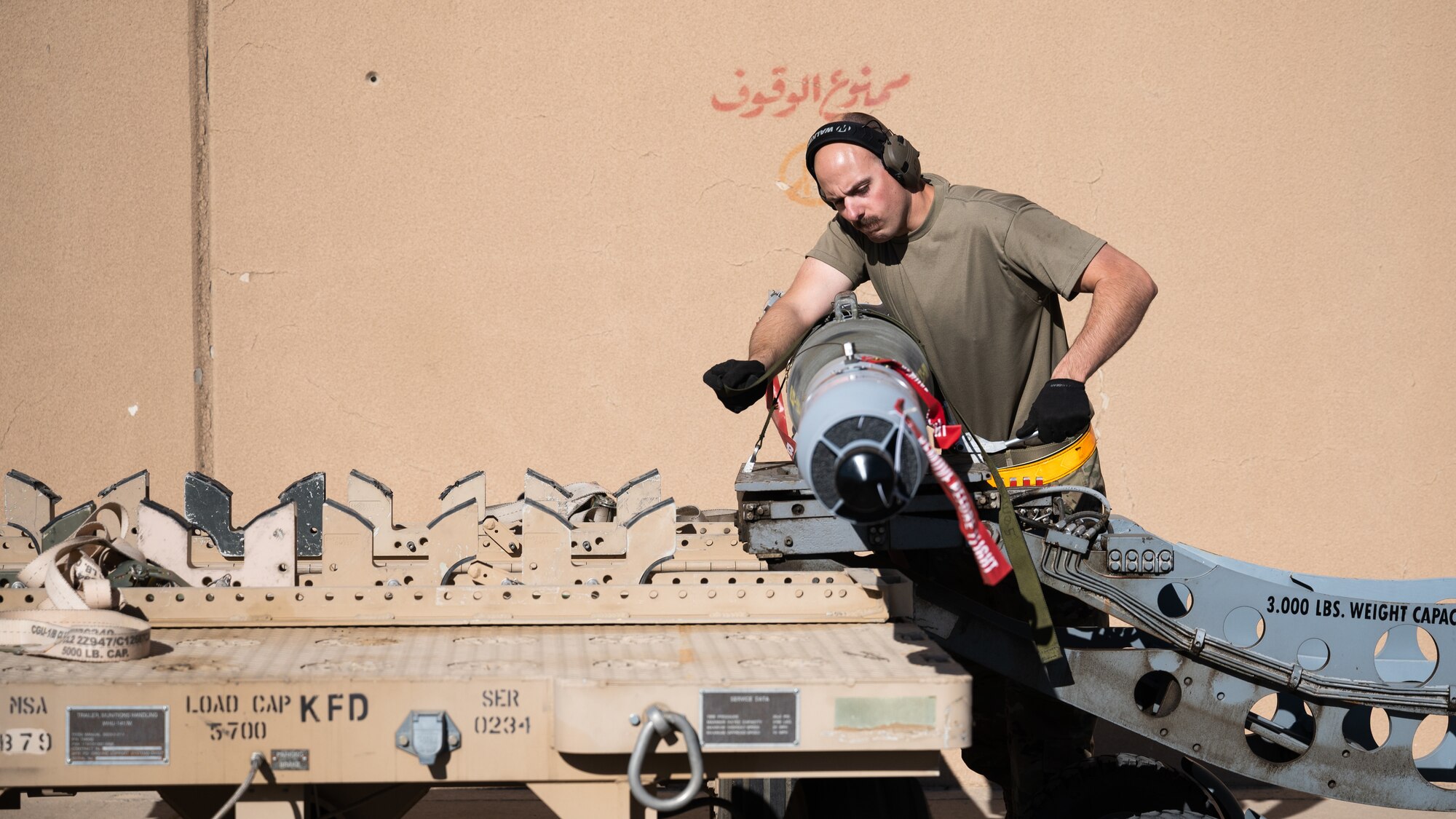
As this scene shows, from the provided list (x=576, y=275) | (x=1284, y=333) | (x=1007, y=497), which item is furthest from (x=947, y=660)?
(x=1284, y=333)

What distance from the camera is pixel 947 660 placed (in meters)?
2.35

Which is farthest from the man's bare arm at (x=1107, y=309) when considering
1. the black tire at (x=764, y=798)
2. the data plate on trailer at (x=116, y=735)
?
the data plate on trailer at (x=116, y=735)

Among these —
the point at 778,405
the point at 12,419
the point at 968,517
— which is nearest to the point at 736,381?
the point at 778,405

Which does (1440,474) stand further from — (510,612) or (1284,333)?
(510,612)

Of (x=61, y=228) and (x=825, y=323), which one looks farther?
(x=61, y=228)

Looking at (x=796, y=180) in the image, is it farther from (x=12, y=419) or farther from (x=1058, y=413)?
(x=12, y=419)

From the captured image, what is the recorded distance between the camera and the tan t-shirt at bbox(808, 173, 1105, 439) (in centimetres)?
324

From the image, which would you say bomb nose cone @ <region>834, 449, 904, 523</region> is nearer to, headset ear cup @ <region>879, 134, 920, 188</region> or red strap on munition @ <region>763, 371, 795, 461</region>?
red strap on munition @ <region>763, 371, 795, 461</region>

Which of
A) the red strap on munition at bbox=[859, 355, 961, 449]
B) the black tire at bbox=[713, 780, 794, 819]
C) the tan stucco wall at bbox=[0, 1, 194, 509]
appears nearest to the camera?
the red strap on munition at bbox=[859, 355, 961, 449]

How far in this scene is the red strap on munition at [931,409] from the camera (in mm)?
2574

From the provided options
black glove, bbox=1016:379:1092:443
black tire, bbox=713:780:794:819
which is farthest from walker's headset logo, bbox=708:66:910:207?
black glove, bbox=1016:379:1092:443

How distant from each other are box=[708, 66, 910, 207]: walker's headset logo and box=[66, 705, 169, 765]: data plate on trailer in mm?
4330

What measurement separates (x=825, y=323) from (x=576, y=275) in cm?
307

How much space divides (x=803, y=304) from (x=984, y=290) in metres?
0.54
